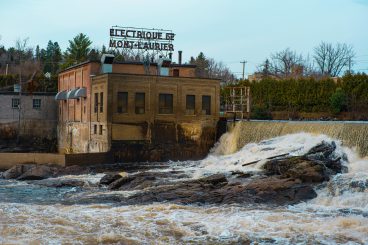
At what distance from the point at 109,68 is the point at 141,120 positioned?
6025 mm

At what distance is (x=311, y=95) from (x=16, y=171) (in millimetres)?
27214

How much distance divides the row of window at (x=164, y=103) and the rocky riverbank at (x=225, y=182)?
24.8 ft

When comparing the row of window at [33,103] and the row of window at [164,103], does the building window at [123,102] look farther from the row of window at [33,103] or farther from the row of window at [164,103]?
the row of window at [33,103]

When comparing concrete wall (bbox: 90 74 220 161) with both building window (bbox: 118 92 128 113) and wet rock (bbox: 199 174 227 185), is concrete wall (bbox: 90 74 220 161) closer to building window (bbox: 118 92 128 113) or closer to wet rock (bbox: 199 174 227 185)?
building window (bbox: 118 92 128 113)

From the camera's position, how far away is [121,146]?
36.2 metres

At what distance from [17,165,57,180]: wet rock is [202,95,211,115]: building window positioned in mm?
12304

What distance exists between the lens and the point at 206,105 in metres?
39.1

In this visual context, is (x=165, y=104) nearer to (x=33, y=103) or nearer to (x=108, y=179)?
(x=108, y=179)

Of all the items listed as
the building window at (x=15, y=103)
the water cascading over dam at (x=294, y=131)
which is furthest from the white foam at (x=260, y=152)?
the building window at (x=15, y=103)

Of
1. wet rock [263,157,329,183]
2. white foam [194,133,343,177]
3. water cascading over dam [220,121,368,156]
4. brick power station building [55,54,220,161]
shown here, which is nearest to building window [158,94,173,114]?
brick power station building [55,54,220,161]

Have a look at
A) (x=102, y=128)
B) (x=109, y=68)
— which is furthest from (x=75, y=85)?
(x=102, y=128)

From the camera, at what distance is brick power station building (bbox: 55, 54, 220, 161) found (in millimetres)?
36562

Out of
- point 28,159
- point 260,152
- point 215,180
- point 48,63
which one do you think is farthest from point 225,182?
point 48,63

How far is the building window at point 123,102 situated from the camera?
1455 inches
